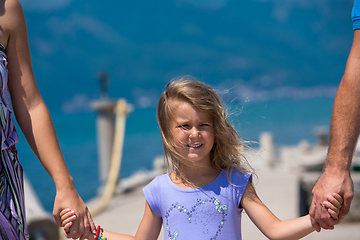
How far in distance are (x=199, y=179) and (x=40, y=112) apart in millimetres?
818

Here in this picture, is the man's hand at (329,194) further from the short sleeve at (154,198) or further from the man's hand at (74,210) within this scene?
the man's hand at (74,210)

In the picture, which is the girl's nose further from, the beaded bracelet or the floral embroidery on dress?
the beaded bracelet

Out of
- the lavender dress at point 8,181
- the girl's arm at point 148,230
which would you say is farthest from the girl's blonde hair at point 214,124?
the lavender dress at point 8,181

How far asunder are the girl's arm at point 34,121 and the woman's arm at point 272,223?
0.79m

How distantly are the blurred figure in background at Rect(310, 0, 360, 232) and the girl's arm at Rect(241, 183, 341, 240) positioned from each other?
53 millimetres

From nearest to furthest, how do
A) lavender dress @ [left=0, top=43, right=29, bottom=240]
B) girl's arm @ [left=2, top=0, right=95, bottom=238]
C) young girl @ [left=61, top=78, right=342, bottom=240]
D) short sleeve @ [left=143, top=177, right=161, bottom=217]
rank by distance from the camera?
1. lavender dress @ [left=0, top=43, right=29, bottom=240]
2. girl's arm @ [left=2, top=0, right=95, bottom=238]
3. young girl @ [left=61, top=78, right=342, bottom=240]
4. short sleeve @ [left=143, top=177, right=161, bottom=217]

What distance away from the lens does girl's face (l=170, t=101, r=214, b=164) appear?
1.81 m

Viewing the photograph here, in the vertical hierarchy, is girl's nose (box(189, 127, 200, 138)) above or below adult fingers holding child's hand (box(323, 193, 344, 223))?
above

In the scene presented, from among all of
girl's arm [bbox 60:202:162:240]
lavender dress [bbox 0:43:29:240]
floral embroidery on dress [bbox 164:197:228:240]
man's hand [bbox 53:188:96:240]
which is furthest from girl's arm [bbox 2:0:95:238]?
floral embroidery on dress [bbox 164:197:228:240]

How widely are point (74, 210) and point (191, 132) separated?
0.64 m

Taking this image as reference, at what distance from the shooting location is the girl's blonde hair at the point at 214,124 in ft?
6.09

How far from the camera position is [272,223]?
1.73 meters

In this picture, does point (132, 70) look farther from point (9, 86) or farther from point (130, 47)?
point (9, 86)

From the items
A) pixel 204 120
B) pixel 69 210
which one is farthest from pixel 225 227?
pixel 69 210
